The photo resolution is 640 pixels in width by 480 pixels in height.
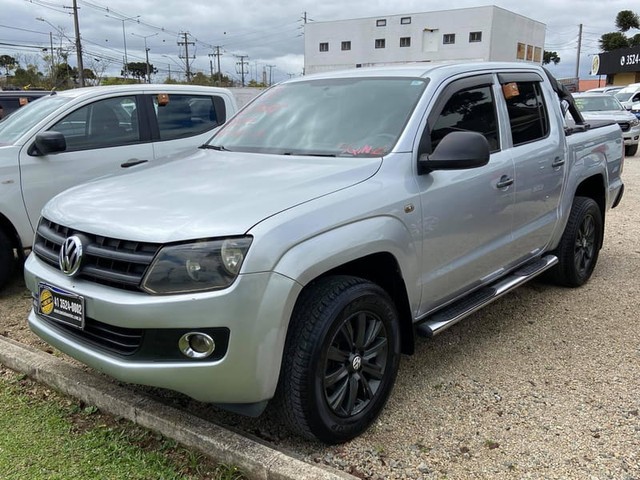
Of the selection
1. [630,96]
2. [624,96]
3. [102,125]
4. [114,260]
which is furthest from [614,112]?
[114,260]

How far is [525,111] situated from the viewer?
168 inches

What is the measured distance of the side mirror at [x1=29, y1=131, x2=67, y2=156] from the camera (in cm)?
501

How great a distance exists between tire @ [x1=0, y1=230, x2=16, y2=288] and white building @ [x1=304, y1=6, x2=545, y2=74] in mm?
52777

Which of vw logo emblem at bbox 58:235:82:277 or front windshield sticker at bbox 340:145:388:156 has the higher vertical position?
front windshield sticker at bbox 340:145:388:156

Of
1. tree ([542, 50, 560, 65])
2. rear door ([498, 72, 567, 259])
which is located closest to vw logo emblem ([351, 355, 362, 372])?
rear door ([498, 72, 567, 259])

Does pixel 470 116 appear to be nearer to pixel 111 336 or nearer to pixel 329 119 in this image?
pixel 329 119

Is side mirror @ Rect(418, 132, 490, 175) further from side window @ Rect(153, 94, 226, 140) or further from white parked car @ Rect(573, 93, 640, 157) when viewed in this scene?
white parked car @ Rect(573, 93, 640, 157)

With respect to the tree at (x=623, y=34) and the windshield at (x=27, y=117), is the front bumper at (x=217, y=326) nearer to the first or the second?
the windshield at (x=27, y=117)

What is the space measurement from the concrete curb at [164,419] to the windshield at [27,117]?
7.71 feet

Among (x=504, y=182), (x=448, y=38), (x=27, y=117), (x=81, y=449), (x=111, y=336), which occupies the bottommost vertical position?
(x=81, y=449)

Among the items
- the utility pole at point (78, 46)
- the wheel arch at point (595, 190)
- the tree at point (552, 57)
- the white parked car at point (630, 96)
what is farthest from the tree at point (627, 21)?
the wheel arch at point (595, 190)

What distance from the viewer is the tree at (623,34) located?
214 ft

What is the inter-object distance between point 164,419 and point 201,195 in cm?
112

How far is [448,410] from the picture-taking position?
3158 millimetres
